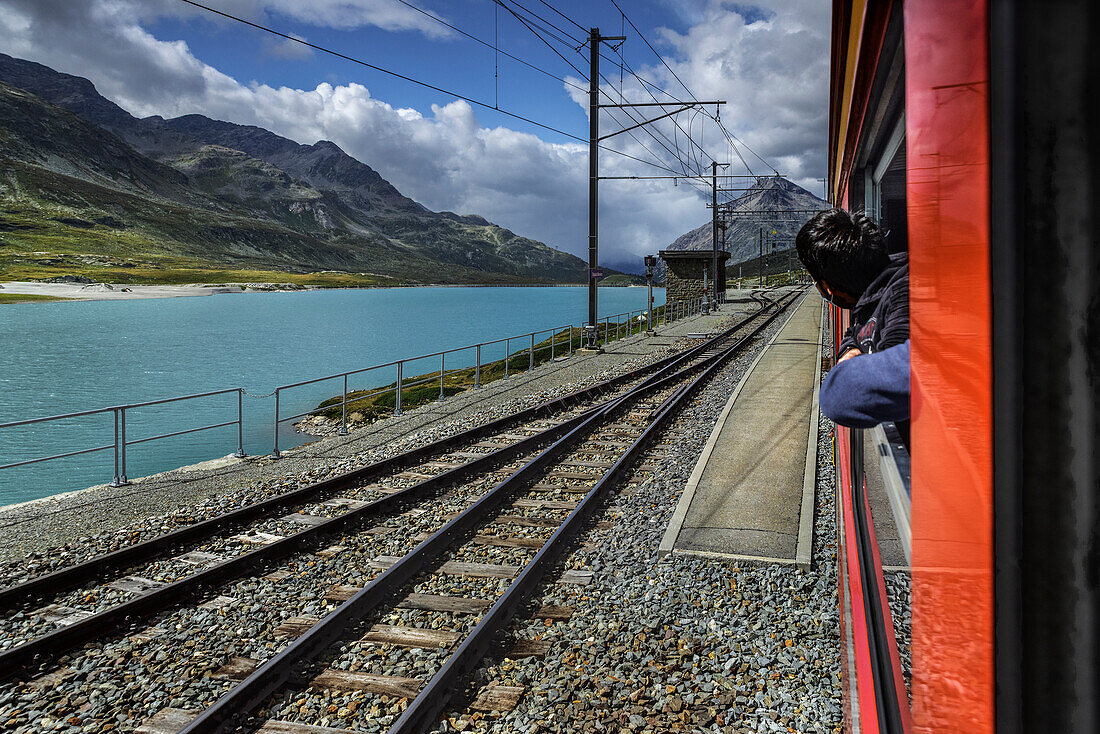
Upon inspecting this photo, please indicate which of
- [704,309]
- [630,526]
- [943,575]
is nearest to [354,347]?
[704,309]

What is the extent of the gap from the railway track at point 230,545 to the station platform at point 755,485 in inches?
106

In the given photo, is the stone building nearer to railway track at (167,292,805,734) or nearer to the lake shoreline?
railway track at (167,292,805,734)

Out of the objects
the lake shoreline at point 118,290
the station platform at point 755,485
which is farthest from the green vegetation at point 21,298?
the station platform at point 755,485

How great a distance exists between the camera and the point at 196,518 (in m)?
7.97

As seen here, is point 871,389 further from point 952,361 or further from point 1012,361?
point 1012,361

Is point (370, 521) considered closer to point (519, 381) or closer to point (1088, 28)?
point (1088, 28)

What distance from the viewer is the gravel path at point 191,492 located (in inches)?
286

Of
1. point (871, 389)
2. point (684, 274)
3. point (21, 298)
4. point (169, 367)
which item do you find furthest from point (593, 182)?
point (21, 298)

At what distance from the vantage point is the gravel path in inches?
286

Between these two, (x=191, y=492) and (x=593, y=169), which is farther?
(x=593, y=169)

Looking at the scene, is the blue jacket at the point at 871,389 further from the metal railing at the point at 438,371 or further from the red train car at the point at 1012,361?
the metal railing at the point at 438,371

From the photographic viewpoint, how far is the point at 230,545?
694 cm

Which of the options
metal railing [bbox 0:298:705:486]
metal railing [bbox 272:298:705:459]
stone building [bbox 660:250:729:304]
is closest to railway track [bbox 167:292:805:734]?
metal railing [bbox 272:298:705:459]

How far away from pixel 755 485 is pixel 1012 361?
24.3ft
